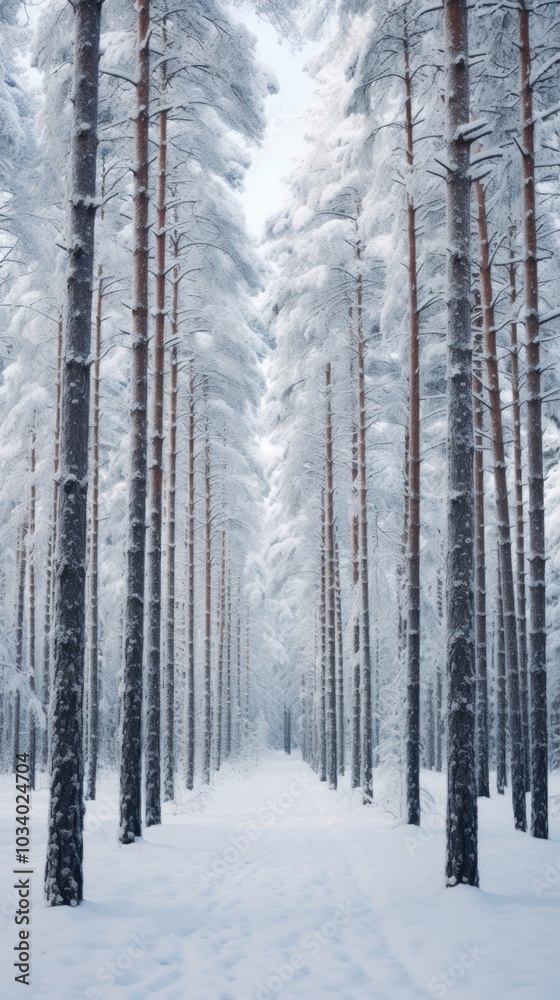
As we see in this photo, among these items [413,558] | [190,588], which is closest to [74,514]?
[413,558]

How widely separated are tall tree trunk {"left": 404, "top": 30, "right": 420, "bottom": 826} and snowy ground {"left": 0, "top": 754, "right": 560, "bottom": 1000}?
3.03ft

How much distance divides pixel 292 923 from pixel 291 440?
14924 millimetres

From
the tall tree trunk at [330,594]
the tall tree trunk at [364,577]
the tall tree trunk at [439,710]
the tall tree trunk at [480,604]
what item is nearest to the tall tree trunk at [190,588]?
the tall tree trunk at [330,594]

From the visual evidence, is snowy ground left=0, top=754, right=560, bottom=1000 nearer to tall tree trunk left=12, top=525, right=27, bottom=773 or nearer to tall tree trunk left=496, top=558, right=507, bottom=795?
tall tree trunk left=496, top=558, right=507, bottom=795

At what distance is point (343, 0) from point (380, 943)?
10979mm

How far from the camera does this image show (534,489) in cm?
896

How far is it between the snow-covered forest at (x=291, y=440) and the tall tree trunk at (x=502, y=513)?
60 mm

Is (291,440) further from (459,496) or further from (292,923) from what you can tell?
(292,923)

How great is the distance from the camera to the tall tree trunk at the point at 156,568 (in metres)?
10.2

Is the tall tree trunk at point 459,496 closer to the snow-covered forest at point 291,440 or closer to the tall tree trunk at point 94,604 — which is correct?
the snow-covered forest at point 291,440

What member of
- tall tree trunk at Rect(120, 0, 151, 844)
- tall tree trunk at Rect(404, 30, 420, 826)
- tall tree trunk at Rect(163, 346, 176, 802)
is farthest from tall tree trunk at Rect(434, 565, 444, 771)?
tall tree trunk at Rect(120, 0, 151, 844)

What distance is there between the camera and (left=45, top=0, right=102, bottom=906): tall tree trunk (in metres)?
5.43

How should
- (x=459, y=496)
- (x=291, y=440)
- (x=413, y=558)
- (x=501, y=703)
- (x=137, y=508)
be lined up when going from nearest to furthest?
(x=459, y=496)
(x=137, y=508)
(x=413, y=558)
(x=501, y=703)
(x=291, y=440)

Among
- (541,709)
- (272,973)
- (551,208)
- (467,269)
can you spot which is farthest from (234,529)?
(272,973)
